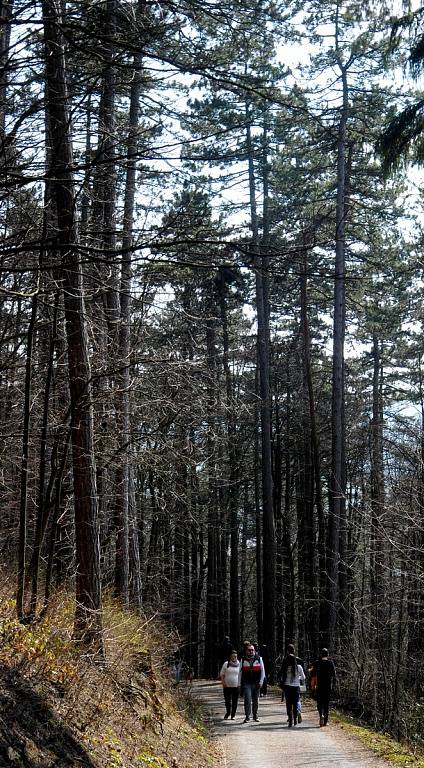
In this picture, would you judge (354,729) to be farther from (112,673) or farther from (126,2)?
(126,2)

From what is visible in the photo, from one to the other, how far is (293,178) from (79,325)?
1946cm

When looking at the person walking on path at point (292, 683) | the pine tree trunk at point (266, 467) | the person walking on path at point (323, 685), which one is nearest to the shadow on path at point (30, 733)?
the person walking on path at point (292, 683)

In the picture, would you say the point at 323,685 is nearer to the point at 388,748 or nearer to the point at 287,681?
the point at 287,681

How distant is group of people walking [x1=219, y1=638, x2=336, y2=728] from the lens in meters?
16.6

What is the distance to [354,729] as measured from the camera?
1634 cm

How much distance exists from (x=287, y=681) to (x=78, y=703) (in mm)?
8965

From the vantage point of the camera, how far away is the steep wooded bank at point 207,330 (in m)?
6.82

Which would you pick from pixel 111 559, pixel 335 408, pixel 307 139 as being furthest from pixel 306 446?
pixel 111 559

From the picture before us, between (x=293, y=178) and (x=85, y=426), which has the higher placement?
(x=293, y=178)

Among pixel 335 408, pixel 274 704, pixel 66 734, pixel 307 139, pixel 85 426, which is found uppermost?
pixel 307 139

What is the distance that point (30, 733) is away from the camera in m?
6.75

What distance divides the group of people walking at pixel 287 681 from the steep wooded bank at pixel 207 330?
1.62 meters

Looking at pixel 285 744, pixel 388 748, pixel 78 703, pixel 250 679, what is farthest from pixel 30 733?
pixel 250 679

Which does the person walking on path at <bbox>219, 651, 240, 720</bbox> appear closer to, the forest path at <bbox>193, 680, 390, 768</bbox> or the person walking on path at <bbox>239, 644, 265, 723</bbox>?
the person walking on path at <bbox>239, 644, 265, 723</bbox>
